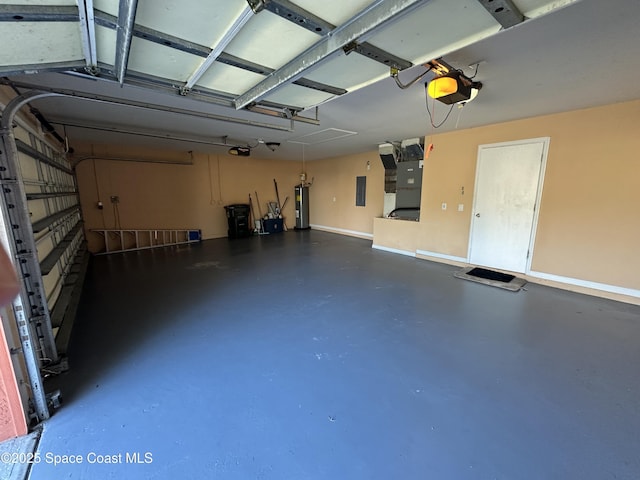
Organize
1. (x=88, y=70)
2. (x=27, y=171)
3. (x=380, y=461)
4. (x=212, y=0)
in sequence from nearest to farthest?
(x=212, y=0) → (x=380, y=461) → (x=88, y=70) → (x=27, y=171)

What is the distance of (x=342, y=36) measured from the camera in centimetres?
125

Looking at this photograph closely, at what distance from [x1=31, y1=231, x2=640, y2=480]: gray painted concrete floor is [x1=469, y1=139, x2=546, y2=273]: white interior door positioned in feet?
2.60

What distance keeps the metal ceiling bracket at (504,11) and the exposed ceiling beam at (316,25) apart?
0.48 metres

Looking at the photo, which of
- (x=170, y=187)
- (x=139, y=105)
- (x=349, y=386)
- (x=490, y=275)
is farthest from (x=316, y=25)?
(x=170, y=187)

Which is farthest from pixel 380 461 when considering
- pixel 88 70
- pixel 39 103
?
pixel 39 103

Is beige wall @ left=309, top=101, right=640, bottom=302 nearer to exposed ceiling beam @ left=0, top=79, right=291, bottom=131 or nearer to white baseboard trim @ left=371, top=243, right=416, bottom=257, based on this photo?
white baseboard trim @ left=371, top=243, right=416, bottom=257

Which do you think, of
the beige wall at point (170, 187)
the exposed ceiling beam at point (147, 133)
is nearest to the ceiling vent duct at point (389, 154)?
the exposed ceiling beam at point (147, 133)

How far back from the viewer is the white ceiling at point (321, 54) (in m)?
1.17

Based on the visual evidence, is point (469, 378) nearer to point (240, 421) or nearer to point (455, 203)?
point (240, 421)

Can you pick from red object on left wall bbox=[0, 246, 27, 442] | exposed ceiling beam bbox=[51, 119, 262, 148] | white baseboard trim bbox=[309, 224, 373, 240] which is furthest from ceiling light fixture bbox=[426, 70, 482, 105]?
white baseboard trim bbox=[309, 224, 373, 240]

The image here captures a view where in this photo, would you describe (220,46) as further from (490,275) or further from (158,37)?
(490,275)

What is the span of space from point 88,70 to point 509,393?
132 inches

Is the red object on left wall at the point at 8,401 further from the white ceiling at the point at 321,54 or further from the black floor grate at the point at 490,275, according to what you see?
the black floor grate at the point at 490,275

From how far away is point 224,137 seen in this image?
15.9 ft
